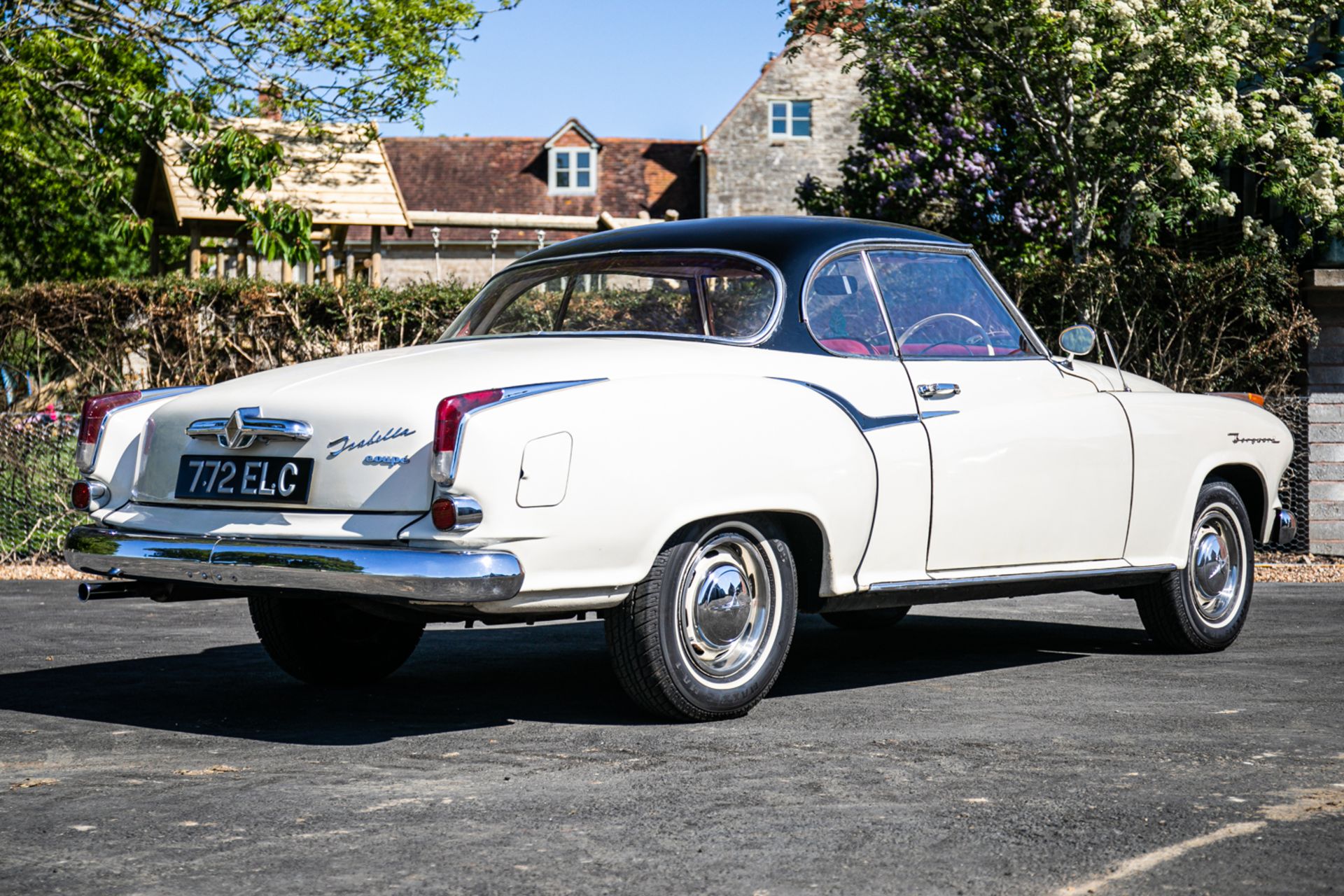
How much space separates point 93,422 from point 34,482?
651 cm

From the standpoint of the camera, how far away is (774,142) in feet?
148

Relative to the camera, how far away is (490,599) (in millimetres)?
4824

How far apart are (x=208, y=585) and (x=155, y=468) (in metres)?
0.53

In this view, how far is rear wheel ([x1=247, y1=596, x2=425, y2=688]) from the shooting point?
6453 mm

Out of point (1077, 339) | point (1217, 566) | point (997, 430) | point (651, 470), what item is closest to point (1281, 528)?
point (1217, 566)

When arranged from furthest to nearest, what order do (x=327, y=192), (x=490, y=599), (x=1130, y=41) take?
(x=327, y=192)
(x=1130, y=41)
(x=490, y=599)

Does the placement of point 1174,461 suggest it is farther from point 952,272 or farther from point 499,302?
point 499,302

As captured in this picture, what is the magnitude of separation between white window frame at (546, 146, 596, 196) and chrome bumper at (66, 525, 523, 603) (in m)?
42.3

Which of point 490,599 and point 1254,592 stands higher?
point 490,599

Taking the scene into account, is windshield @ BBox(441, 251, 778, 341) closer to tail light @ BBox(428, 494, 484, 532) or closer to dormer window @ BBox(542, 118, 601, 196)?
tail light @ BBox(428, 494, 484, 532)

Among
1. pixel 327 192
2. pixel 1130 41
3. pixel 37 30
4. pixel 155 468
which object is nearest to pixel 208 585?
pixel 155 468

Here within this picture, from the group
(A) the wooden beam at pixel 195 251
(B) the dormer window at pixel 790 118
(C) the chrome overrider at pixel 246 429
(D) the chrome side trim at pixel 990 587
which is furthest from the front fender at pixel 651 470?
(B) the dormer window at pixel 790 118

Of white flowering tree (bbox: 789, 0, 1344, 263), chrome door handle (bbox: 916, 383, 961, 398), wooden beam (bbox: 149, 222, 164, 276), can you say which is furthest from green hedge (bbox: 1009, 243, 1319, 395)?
wooden beam (bbox: 149, 222, 164, 276)

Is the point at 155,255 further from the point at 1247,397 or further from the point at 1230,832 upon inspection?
the point at 1230,832
